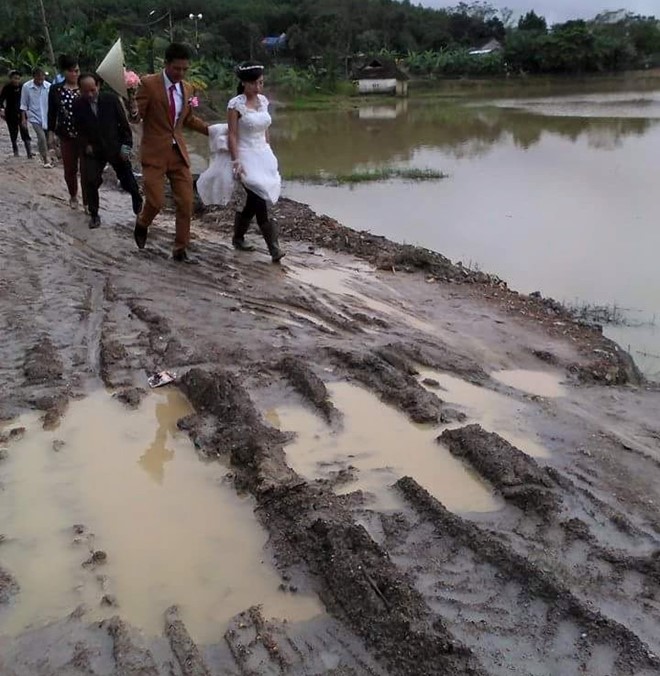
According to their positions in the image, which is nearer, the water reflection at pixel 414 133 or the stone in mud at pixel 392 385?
the stone in mud at pixel 392 385

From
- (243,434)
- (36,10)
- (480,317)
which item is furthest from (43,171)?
(36,10)

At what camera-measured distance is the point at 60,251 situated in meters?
7.19

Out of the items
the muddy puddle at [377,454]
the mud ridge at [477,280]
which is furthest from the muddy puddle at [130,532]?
the mud ridge at [477,280]

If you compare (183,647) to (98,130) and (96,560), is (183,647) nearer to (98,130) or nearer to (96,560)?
(96,560)

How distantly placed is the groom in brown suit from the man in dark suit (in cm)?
115

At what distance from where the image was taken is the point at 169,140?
662 cm

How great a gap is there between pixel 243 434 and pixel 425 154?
16176 mm

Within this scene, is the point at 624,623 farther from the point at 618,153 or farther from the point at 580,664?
the point at 618,153

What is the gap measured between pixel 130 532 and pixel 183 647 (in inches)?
30.0

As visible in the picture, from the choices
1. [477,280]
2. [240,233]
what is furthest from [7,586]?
[477,280]

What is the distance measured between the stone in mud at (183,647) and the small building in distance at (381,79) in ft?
162

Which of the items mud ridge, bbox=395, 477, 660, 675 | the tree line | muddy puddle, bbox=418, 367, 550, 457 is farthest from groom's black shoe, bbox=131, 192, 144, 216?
the tree line

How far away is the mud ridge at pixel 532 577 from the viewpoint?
2441 mm

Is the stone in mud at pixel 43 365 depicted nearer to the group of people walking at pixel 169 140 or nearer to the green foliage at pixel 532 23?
the group of people walking at pixel 169 140
